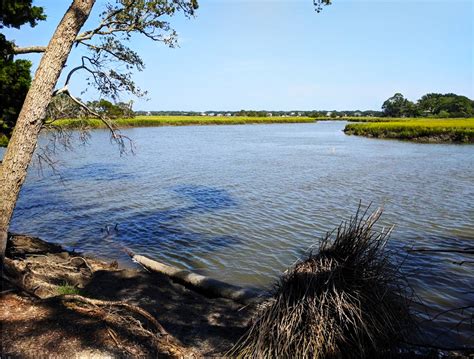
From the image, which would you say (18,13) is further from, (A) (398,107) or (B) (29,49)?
(A) (398,107)

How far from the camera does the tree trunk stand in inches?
198

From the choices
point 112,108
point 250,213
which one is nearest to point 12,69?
point 112,108

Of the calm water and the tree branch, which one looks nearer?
the tree branch

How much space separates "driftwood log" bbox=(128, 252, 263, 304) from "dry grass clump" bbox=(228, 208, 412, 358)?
2.45m

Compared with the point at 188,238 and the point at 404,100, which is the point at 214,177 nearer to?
the point at 188,238

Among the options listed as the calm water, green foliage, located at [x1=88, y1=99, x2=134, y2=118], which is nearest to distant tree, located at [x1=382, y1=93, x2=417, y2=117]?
the calm water

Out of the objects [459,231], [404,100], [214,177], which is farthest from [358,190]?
[404,100]

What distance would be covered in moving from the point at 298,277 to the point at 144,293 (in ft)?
11.9

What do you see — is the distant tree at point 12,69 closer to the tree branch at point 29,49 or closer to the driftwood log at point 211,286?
the tree branch at point 29,49

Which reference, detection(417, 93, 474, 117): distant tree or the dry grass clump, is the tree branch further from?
detection(417, 93, 474, 117): distant tree

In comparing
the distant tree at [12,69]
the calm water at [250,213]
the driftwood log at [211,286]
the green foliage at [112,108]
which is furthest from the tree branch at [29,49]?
the calm water at [250,213]

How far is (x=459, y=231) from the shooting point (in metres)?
11.0

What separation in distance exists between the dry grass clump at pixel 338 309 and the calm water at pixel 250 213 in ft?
2.48

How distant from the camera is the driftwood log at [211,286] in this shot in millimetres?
6520
